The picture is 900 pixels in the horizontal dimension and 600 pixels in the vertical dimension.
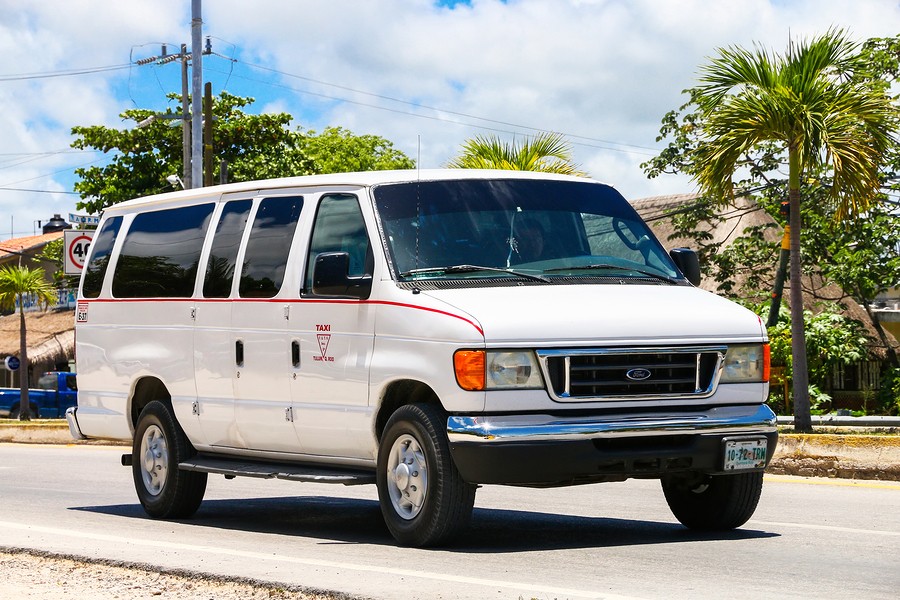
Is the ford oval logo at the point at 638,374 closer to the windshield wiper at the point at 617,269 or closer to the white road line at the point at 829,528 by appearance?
the windshield wiper at the point at 617,269

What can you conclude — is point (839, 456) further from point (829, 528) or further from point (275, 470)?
point (275, 470)

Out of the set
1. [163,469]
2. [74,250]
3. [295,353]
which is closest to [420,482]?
[295,353]

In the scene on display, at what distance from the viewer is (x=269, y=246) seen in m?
10.1

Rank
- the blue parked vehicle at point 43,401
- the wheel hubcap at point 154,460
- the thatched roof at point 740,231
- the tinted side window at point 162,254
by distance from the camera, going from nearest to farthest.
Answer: the tinted side window at point 162,254 → the wheel hubcap at point 154,460 → the thatched roof at point 740,231 → the blue parked vehicle at point 43,401

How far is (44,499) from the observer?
13.3 m

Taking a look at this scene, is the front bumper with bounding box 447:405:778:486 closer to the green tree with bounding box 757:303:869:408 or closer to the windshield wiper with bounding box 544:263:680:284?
the windshield wiper with bounding box 544:263:680:284

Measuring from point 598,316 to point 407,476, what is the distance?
4.60 feet

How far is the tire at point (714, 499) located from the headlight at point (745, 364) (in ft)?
2.27

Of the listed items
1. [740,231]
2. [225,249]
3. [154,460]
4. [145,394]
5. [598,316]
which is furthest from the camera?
[740,231]

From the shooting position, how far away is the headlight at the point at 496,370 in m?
8.03

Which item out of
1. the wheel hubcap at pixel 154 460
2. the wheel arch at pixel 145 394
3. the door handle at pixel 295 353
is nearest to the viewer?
the door handle at pixel 295 353

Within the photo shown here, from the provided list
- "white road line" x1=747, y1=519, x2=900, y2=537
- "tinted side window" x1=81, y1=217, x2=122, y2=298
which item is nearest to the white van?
"white road line" x1=747, y1=519, x2=900, y2=537

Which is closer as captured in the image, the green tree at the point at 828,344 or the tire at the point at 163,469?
the tire at the point at 163,469

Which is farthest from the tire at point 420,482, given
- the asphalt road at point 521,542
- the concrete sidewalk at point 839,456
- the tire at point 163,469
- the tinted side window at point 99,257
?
the concrete sidewalk at point 839,456
